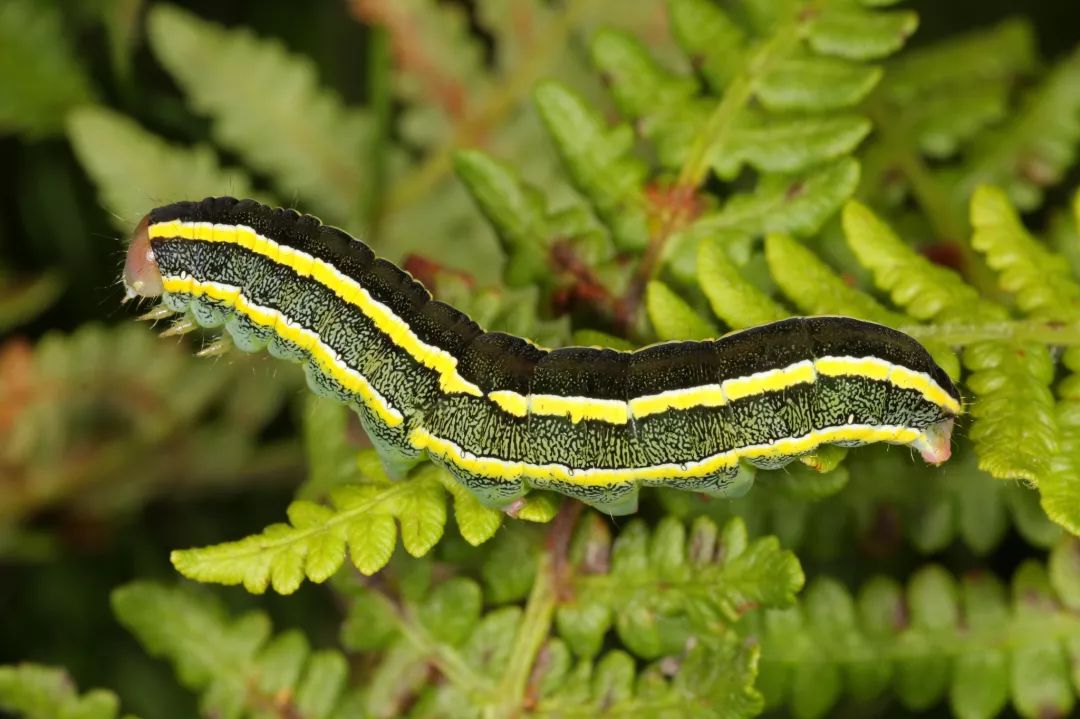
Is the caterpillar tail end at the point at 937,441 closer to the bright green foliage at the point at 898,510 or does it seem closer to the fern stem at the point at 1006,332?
the fern stem at the point at 1006,332

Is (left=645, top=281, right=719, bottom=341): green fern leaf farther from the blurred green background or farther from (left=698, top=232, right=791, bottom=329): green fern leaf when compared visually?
the blurred green background

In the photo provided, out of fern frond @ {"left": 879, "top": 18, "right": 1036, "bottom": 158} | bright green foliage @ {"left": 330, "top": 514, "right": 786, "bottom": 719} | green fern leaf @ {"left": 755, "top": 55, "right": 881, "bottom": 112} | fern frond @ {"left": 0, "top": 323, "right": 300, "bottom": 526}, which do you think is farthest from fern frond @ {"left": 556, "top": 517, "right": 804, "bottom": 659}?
fern frond @ {"left": 879, "top": 18, "right": 1036, "bottom": 158}

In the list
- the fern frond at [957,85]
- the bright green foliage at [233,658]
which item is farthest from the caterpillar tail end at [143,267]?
the fern frond at [957,85]

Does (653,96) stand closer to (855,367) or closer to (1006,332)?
(855,367)

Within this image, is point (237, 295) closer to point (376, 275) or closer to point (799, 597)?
point (376, 275)

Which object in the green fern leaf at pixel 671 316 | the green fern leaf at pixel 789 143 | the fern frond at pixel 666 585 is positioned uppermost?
the green fern leaf at pixel 789 143

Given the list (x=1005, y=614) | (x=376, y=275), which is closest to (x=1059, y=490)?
(x=1005, y=614)
